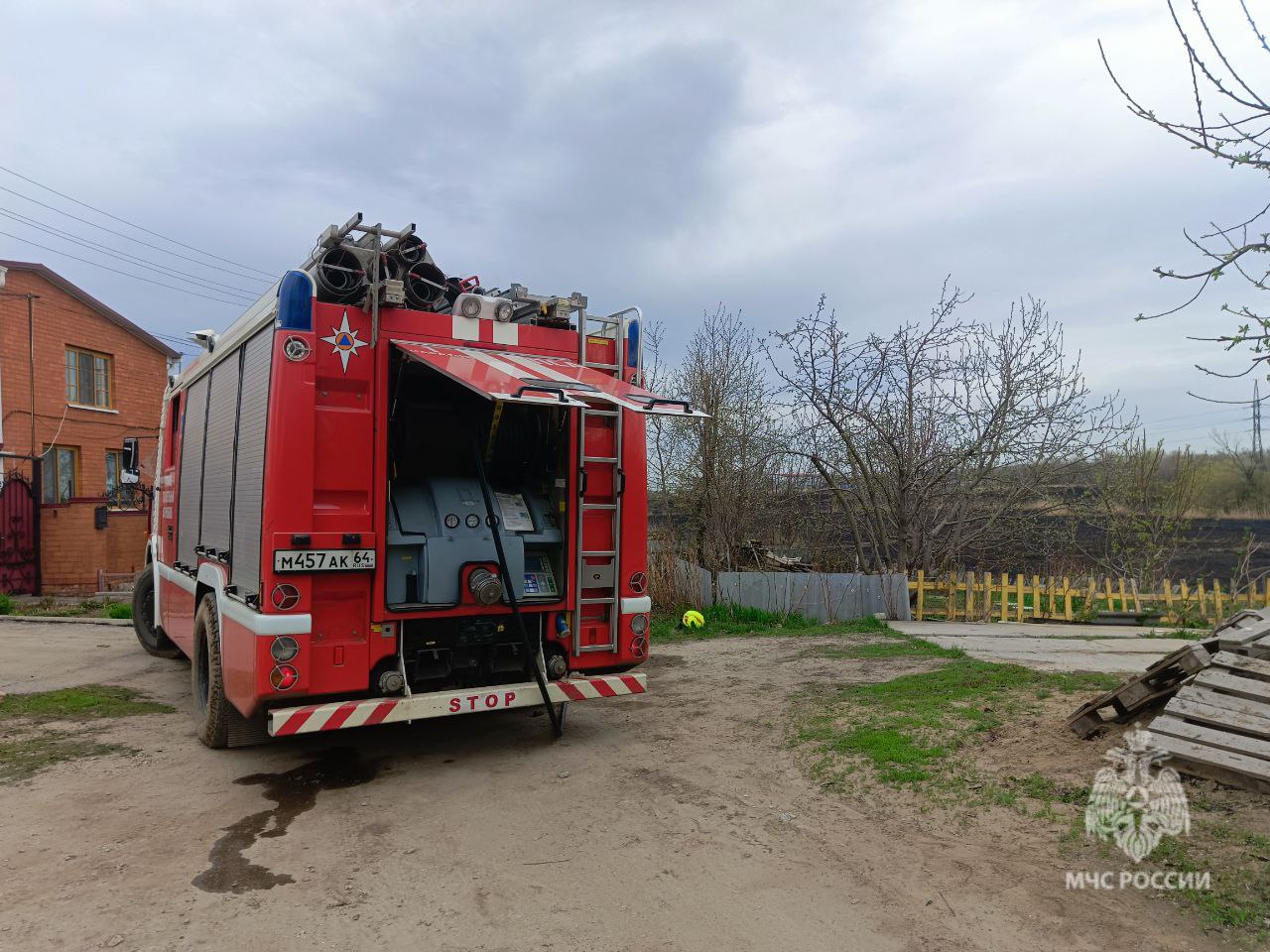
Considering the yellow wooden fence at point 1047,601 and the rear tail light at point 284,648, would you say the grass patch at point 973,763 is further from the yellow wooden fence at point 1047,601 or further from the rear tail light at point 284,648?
the yellow wooden fence at point 1047,601

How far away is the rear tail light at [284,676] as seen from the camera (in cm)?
515

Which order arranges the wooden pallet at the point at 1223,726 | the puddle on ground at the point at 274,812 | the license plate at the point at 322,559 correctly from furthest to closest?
1. the license plate at the point at 322,559
2. the wooden pallet at the point at 1223,726
3. the puddle on ground at the point at 274,812

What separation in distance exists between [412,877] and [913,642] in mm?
8147

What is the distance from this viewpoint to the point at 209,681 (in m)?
6.38

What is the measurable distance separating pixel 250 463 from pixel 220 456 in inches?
42.8

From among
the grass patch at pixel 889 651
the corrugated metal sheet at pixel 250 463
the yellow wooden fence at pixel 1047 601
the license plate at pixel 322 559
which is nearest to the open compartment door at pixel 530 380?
the corrugated metal sheet at pixel 250 463

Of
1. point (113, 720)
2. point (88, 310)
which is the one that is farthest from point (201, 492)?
point (88, 310)

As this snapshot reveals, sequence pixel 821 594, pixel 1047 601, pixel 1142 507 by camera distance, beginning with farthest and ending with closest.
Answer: pixel 1142 507, pixel 1047 601, pixel 821 594

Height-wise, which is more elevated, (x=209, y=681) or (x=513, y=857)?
(x=209, y=681)

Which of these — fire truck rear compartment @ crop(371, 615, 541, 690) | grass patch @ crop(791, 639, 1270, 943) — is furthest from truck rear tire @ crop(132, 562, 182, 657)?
grass patch @ crop(791, 639, 1270, 943)

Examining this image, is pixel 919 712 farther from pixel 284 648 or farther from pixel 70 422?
pixel 70 422

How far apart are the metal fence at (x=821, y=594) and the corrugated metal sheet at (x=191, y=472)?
28.0 feet

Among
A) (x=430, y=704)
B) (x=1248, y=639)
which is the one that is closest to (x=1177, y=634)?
(x=1248, y=639)

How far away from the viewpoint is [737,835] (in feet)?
14.9
